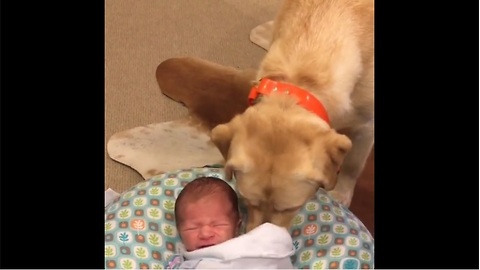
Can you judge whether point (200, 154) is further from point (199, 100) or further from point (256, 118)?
point (256, 118)

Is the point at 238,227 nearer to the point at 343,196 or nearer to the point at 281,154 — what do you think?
the point at 281,154

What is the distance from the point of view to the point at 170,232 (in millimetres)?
2049

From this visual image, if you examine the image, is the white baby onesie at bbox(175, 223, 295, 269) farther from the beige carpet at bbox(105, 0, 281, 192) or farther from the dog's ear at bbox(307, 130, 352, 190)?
the beige carpet at bbox(105, 0, 281, 192)

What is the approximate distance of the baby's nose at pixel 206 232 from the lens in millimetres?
1904

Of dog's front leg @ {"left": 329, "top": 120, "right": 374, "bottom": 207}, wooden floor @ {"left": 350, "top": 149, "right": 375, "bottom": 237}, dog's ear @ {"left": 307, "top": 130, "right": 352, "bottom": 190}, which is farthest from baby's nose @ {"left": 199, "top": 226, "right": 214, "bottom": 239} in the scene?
wooden floor @ {"left": 350, "top": 149, "right": 375, "bottom": 237}

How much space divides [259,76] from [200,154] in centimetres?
62

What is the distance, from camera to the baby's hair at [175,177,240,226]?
193 cm

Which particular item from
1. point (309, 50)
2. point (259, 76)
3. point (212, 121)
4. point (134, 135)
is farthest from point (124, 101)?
point (309, 50)

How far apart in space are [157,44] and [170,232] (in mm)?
1413

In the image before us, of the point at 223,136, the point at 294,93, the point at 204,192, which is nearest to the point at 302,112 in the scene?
the point at 294,93

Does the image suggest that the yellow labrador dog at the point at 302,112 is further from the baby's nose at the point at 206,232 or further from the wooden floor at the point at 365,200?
the wooden floor at the point at 365,200

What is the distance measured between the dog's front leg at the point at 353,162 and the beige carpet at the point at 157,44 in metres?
0.85

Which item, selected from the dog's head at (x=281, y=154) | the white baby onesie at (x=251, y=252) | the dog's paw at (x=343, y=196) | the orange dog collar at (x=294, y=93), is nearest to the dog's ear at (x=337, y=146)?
the dog's head at (x=281, y=154)

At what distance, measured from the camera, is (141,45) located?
316 cm
